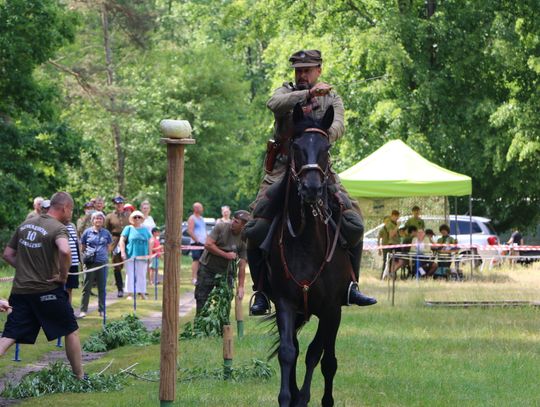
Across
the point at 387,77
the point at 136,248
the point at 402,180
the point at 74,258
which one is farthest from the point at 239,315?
the point at 387,77

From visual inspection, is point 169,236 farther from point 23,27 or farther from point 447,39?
point 447,39

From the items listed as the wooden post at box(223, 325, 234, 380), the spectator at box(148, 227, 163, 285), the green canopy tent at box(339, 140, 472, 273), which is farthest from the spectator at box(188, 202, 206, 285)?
the wooden post at box(223, 325, 234, 380)

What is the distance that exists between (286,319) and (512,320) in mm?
9392

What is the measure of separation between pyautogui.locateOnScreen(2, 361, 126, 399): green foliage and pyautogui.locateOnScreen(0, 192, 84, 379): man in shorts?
0.24 m

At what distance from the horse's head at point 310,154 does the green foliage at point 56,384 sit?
3.54 metres

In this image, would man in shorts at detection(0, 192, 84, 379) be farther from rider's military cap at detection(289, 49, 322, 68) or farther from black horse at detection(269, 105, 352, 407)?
rider's military cap at detection(289, 49, 322, 68)

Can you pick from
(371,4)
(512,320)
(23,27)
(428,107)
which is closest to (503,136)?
(428,107)

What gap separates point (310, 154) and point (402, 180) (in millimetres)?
19511

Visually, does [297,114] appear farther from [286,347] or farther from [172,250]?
[286,347]

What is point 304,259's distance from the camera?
33.6ft

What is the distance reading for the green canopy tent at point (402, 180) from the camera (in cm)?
2880

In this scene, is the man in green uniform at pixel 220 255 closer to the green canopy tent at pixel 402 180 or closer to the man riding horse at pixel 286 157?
the man riding horse at pixel 286 157

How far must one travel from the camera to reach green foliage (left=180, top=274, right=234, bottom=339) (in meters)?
16.5

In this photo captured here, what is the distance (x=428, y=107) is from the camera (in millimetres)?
38750
